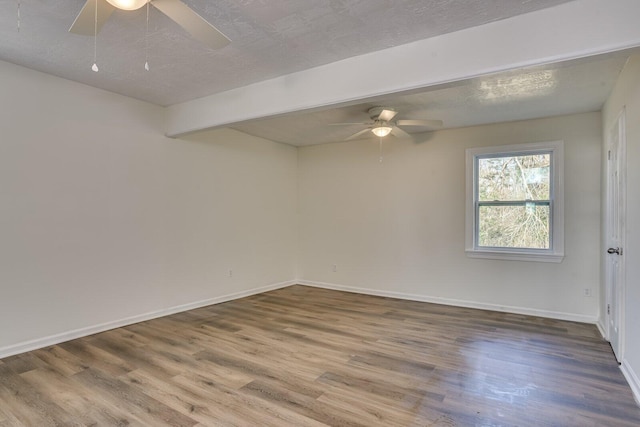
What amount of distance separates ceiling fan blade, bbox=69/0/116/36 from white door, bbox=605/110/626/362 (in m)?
3.92

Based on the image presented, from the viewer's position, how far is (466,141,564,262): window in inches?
179

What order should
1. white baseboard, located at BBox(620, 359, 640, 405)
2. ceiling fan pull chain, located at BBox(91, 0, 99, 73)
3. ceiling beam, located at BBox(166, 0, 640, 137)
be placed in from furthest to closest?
white baseboard, located at BBox(620, 359, 640, 405) < ceiling beam, located at BBox(166, 0, 640, 137) < ceiling fan pull chain, located at BBox(91, 0, 99, 73)

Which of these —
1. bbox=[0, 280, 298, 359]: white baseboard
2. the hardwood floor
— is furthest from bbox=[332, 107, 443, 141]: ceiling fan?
bbox=[0, 280, 298, 359]: white baseboard

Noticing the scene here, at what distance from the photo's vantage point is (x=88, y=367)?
2.97 meters

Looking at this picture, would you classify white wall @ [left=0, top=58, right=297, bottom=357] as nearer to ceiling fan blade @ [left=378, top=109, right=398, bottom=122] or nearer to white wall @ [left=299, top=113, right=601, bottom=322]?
white wall @ [left=299, top=113, right=601, bottom=322]

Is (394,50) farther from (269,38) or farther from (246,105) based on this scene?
(246,105)

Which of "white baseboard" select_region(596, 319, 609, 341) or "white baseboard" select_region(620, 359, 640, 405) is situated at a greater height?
"white baseboard" select_region(620, 359, 640, 405)

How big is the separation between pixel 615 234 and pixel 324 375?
303cm

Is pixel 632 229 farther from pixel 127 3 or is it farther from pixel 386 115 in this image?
pixel 127 3

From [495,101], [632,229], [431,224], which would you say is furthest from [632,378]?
[431,224]

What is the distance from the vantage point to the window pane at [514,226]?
4.68m

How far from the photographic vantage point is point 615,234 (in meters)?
3.33

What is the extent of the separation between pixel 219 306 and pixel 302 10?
4.04 m

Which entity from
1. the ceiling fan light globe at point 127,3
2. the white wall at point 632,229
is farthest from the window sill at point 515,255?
the ceiling fan light globe at point 127,3
